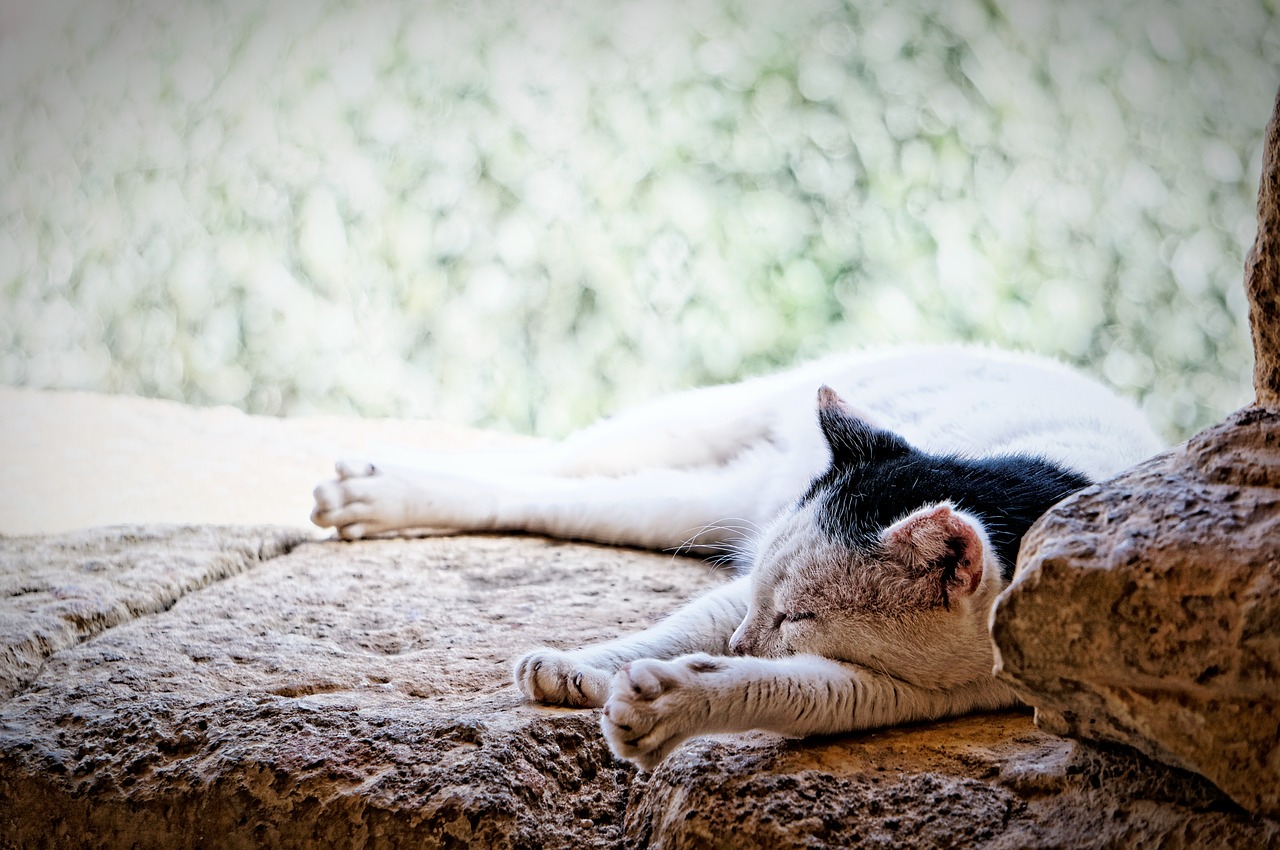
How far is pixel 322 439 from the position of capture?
521 centimetres

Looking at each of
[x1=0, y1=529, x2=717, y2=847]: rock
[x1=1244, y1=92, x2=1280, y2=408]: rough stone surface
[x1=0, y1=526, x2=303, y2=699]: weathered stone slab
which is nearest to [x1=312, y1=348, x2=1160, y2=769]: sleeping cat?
[x1=0, y1=529, x2=717, y2=847]: rock

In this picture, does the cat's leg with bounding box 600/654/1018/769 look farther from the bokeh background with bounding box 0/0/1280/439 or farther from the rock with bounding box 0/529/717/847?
the bokeh background with bounding box 0/0/1280/439

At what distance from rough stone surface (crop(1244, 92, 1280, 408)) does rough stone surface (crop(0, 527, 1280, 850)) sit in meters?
0.65

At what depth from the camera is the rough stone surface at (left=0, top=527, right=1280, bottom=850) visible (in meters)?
1.53

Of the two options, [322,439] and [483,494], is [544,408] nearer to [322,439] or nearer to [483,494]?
[322,439]

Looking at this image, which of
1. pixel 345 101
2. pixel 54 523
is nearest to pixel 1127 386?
pixel 345 101

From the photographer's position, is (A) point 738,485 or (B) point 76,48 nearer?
(A) point 738,485

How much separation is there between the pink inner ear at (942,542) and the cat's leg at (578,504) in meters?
1.46

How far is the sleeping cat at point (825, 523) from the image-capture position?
1746 millimetres

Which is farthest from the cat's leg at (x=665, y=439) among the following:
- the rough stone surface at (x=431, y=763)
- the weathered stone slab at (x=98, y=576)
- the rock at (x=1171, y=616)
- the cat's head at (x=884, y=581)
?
the rock at (x=1171, y=616)

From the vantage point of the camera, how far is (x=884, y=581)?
186 cm

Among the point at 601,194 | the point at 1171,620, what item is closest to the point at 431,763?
the point at 1171,620

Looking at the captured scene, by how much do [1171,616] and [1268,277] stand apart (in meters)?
0.67

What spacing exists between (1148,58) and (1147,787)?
4.93 metres
